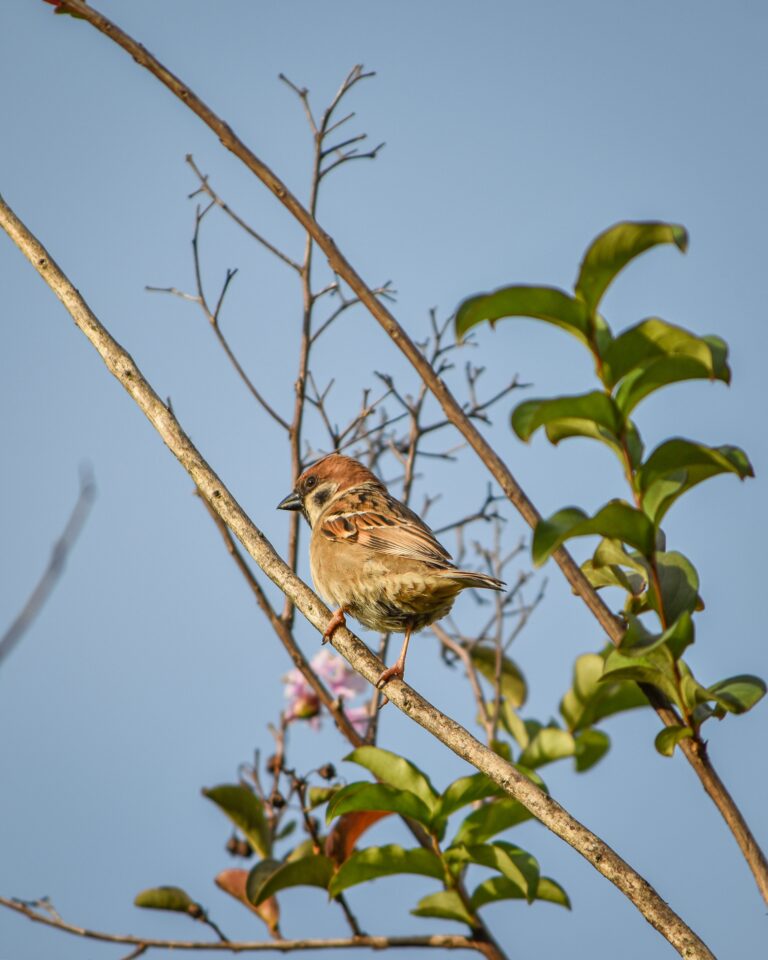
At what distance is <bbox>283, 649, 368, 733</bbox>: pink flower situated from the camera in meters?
4.51

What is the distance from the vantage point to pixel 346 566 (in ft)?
15.1

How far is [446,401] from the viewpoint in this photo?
2.28 metres

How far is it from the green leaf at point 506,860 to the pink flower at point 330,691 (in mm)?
1419

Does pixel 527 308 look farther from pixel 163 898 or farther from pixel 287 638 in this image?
pixel 163 898

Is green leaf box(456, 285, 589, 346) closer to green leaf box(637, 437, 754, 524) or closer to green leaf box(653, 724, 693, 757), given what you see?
green leaf box(637, 437, 754, 524)

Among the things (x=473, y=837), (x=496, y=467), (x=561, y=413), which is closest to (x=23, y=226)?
(x=496, y=467)

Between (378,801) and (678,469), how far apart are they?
1427 millimetres


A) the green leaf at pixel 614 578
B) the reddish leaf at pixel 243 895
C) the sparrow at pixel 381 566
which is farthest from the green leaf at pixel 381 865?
the green leaf at pixel 614 578

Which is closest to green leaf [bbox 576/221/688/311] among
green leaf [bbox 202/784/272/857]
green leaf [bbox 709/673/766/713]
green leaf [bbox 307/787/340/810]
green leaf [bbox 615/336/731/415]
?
green leaf [bbox 615/336/731/415]

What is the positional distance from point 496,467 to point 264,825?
2205mm

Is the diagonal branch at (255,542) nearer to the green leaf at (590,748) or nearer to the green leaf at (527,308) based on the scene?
the green leaf at (527,308)

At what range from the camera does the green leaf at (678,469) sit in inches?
71.7

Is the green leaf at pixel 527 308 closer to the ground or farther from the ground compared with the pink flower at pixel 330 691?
closer to the ground

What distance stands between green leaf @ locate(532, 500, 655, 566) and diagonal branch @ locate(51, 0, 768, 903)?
0.18m
